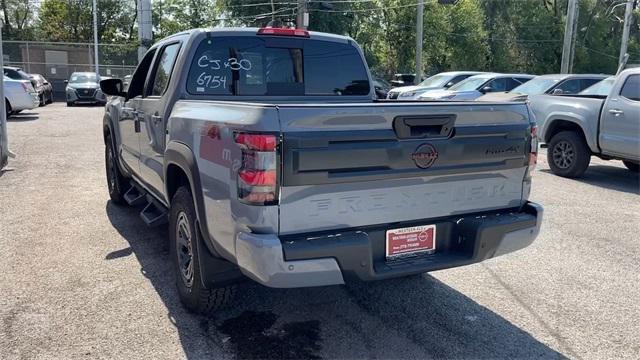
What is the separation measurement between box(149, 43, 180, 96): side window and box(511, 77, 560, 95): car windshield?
975 centimetres

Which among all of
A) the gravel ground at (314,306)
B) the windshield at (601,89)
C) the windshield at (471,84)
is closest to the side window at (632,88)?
the windshield at (601,89)

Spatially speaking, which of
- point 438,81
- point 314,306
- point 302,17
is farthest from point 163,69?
point 302,17

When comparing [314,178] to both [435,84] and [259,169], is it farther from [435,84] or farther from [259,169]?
[435,84]

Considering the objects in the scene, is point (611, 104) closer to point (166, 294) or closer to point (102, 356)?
point (166, 294)

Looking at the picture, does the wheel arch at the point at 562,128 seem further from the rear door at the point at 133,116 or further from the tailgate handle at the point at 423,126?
the rear door at the point at 133,116

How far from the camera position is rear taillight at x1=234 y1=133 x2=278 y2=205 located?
119 inches

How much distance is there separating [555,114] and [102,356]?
345 inches

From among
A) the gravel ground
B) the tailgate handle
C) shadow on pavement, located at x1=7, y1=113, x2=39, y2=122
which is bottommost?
the gravel ground

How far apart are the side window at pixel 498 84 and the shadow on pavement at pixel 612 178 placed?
21.0 ft

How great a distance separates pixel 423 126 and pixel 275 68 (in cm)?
187

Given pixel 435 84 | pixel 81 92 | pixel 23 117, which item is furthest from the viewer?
pixel 81 92

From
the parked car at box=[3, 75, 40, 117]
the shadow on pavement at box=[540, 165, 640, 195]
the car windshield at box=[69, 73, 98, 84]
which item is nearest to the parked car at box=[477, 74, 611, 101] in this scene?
the shadow on pavement at box=[540, 165, 640, 195]

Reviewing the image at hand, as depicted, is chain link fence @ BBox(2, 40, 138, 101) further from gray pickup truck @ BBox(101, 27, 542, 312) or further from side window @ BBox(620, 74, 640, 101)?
gray pickup truck @ BBox(101, 27, 542, 312)

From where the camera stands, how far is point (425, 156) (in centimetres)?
349
